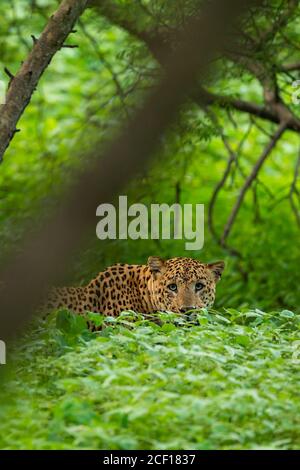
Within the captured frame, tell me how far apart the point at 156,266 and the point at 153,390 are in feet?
10.6

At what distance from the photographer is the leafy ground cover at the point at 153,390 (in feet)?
17.7

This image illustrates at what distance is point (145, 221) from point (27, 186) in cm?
136

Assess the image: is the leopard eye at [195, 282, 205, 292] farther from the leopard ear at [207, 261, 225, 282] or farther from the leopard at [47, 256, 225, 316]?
the leopard ear at [207, 261, 225, 282]

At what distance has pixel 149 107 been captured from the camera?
348cm

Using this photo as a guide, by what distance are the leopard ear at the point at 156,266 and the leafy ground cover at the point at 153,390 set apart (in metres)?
1.76

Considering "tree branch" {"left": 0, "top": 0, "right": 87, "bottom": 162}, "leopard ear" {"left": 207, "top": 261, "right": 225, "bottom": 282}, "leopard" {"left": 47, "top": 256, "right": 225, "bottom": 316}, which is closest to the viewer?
"tree branch" {"left": 0, "top": 0, "right": 87, "bottom": 162}

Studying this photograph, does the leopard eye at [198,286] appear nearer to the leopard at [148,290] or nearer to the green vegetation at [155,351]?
the leopard at [148,290]

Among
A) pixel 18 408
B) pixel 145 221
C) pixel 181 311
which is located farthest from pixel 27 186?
pixel 18 408

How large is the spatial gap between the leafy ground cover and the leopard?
5.00 feet

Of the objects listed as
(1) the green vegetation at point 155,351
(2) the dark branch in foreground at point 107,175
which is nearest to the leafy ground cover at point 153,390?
(1) the green vegetation at point 155,351

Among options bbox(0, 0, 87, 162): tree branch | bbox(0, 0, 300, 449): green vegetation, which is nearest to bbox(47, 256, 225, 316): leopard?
bbox(0, 0, 300, 449): green vegetation

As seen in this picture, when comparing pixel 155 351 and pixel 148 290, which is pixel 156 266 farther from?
pixel 155 351

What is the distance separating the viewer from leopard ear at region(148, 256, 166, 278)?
349 inches
